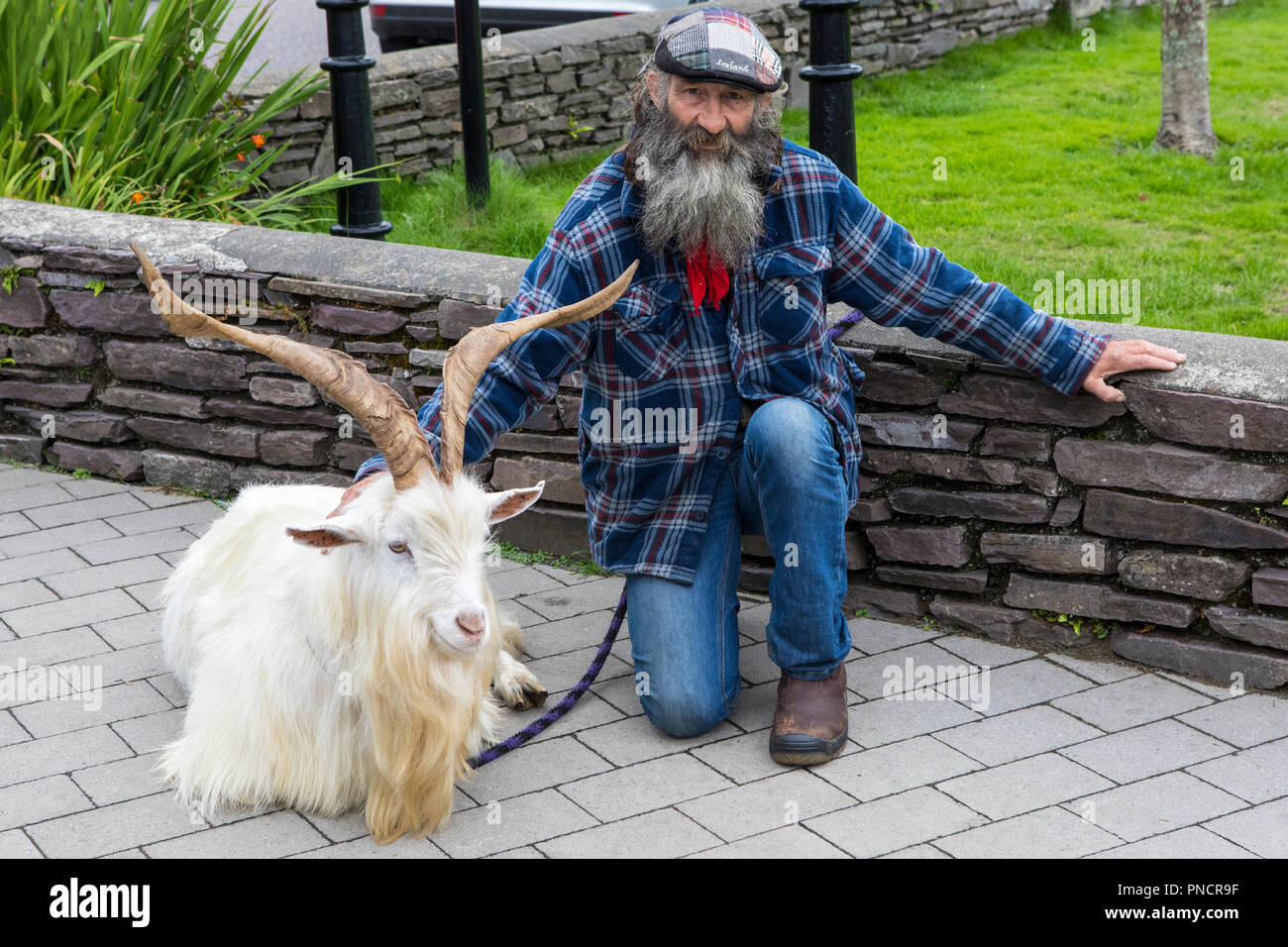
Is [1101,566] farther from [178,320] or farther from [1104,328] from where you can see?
[178,320]

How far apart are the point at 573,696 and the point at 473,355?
1.11m

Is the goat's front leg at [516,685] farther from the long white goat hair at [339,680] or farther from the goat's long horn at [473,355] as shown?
the goat's long horn at [473,355]

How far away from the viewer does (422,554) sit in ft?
10.2

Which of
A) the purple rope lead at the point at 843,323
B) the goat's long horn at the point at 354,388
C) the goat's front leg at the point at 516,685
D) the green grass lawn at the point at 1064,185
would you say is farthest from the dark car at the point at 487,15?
the goat's long horn at the point at 354,388

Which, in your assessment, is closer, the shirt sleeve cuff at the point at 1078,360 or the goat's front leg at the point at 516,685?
the shirt sleeve cuff at the point at 1078,360

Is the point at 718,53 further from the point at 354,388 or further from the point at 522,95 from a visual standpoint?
the point at 522,95

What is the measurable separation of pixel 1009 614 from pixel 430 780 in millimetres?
1835

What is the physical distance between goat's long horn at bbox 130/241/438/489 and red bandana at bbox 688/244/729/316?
97cm

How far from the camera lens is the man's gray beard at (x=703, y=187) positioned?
3.68 meters

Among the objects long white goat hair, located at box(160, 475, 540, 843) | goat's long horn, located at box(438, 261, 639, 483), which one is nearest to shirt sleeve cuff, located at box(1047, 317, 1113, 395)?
goat's long horn, located at box(438, 261, 639, 483)

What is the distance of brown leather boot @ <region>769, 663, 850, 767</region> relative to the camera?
370 centimetres

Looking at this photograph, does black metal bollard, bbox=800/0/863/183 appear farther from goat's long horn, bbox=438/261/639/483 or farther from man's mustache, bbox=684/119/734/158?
goat's long horn, bbox=438/261/639/483

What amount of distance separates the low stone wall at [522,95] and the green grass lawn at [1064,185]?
0.21 meters

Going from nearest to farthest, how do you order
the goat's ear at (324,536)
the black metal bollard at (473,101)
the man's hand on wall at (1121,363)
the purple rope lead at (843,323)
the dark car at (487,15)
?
1. the goat's ear at (324,536)
2. the man's hand on wall at (1121,363)
3. the purple rope lead at (843,323)
4. the black metal bollard at (473,101)
5. the dark car at (487,15)
